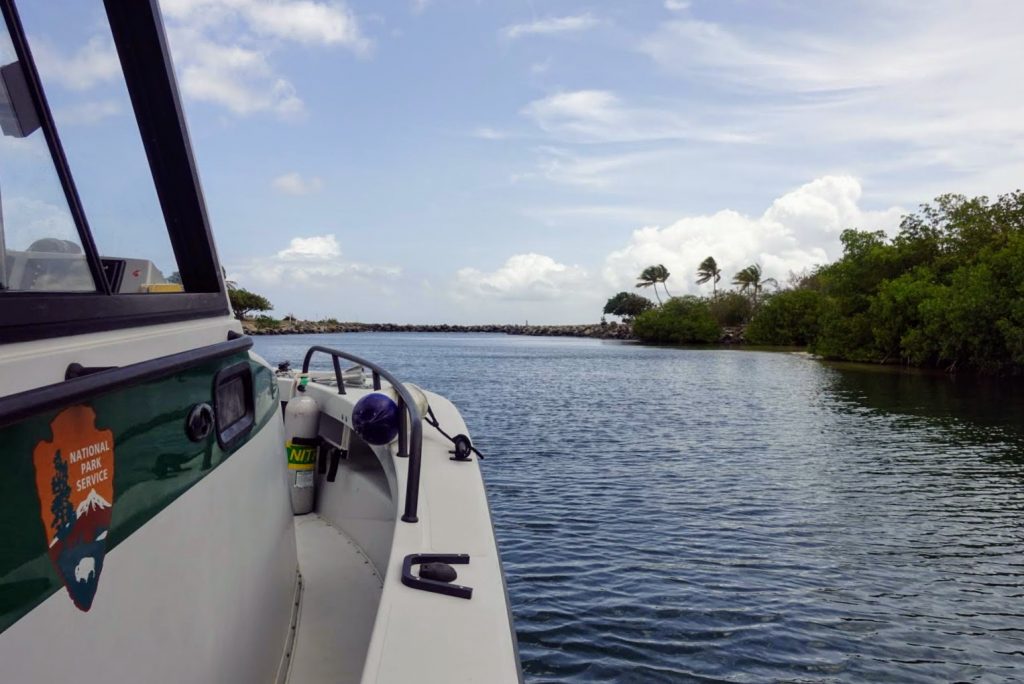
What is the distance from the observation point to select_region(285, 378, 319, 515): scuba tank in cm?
575

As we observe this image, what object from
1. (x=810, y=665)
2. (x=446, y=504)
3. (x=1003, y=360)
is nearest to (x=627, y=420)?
(x=810, y=665)

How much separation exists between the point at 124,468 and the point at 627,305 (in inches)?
6396

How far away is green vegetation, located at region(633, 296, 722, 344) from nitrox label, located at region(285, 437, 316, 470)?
100551 millimetres

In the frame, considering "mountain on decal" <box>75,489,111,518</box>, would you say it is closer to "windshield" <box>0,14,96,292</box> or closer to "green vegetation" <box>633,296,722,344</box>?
"windshield" <box>0,14,96,292</box>

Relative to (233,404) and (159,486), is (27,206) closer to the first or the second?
(159,486)

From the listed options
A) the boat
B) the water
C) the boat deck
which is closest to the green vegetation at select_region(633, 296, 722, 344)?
the water

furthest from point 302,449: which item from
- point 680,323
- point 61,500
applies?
point 680,323

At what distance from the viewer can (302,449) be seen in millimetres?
5730

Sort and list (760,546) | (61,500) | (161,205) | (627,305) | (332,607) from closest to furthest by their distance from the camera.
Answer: (61,500) → (161,205) → (332,607) → (760,546) → (627,305)

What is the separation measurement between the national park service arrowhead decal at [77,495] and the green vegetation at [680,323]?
343 ft

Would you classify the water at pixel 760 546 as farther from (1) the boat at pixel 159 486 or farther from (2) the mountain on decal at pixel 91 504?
(2) the mountain on decal at pixel 91 504

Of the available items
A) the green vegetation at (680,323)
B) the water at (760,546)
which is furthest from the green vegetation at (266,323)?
the water at (760,546)

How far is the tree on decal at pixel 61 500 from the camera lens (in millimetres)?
1365

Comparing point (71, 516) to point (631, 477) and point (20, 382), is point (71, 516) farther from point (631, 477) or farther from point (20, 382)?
point (631, 477)
